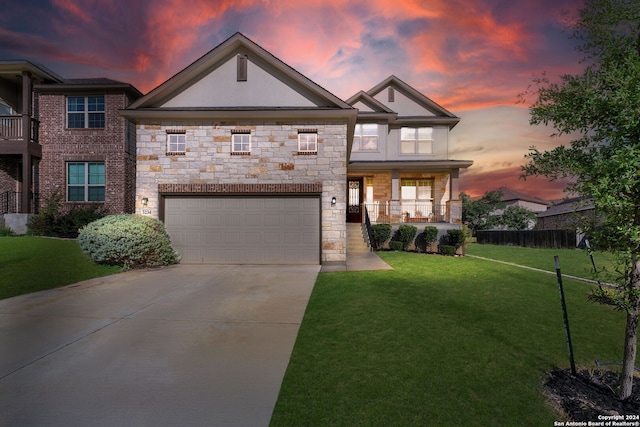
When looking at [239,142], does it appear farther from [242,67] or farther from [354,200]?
[354,200]

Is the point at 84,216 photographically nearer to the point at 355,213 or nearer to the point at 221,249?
the point at 221,249

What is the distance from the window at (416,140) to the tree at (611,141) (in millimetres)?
17703

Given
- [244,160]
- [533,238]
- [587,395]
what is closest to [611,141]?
[587,395]

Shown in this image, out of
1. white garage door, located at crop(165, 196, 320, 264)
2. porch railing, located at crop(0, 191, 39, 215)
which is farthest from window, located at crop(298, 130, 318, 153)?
porch railing, located at crop(0, 191, 39, 215)

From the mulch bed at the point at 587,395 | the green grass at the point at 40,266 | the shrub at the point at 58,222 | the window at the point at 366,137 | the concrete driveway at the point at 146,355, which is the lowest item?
the concrete driveway at the point at 146,355

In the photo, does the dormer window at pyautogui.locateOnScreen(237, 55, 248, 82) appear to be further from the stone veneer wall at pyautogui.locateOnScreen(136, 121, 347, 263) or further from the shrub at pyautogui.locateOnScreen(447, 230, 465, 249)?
the shrub at pyautogui.locateOnScreen(447, 230, 465, 249)

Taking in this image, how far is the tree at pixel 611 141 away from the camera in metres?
3.12

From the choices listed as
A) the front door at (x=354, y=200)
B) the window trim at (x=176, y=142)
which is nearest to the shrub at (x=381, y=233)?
the front door at (x=354, y=200)

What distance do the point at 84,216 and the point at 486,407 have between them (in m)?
18.3

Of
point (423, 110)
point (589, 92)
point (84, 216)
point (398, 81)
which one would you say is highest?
point (398, 81)

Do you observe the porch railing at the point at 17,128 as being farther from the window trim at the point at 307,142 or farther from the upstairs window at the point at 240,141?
the window trim at the point at 307,142

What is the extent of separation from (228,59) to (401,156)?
491 inches

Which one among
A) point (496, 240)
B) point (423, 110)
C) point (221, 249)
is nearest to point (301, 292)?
point (221, 249)

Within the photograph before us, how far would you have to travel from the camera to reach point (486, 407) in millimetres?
3186
